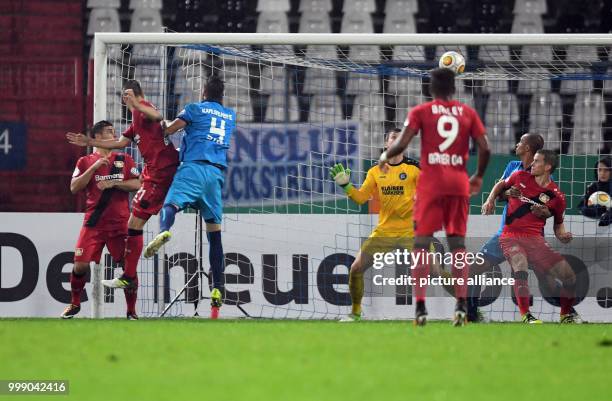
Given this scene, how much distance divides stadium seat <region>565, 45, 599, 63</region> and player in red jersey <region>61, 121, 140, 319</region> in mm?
4589

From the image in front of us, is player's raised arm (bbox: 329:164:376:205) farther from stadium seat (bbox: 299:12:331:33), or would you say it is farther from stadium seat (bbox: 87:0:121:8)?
stadium seat (bbox: 87:0:121:8)

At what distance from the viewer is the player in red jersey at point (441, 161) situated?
759 centimetres

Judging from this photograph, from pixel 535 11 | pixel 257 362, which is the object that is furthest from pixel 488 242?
pixel 535 11

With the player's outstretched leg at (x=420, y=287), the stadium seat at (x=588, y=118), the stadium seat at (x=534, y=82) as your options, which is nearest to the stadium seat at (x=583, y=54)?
the stadium seat at (x=534, y=82)

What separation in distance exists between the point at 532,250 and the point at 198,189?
9.78 feet

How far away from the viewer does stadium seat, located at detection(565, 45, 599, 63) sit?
11.1m

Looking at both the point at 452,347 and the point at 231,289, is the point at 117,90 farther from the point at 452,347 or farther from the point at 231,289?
the point at 452,347

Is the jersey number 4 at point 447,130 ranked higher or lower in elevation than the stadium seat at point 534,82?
lower

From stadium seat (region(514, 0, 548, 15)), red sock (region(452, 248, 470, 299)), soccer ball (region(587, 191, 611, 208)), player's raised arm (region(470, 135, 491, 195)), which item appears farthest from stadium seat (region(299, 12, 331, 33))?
player's raised arm (region(470, 135, 491, 195))

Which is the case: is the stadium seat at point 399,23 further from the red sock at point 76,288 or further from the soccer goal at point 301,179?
the red sock at point 76,288

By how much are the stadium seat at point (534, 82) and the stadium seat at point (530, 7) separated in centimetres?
201

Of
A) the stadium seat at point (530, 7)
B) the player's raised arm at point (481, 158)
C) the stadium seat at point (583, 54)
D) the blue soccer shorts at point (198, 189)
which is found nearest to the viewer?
the player's raised arm at point (481, 158)

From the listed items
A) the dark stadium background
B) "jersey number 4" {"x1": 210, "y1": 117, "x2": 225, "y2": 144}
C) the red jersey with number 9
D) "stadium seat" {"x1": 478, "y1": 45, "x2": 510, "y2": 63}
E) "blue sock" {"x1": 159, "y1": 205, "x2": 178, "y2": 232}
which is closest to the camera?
the red jersey with number 9

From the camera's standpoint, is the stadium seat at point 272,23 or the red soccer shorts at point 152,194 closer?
the red soccer shorts at point 152,194
